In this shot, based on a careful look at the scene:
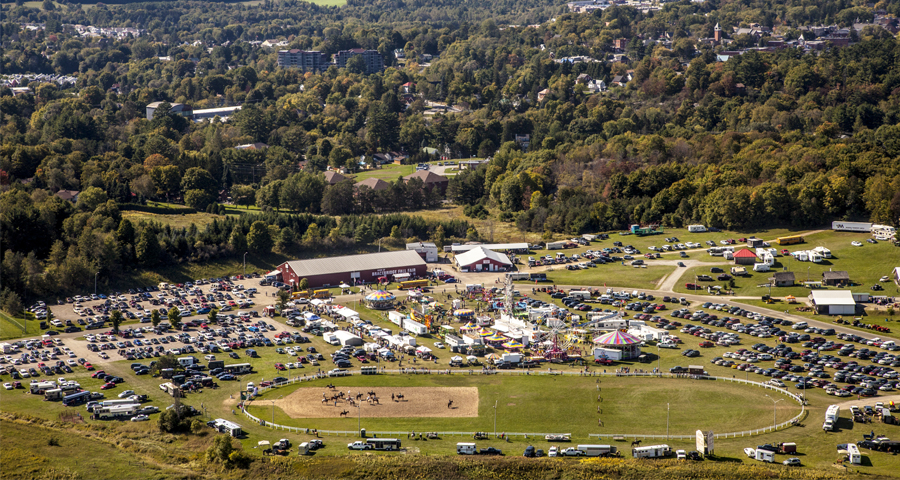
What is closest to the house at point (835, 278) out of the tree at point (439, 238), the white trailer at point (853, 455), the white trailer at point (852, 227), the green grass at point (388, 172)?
the white trailer at point (852, 227)

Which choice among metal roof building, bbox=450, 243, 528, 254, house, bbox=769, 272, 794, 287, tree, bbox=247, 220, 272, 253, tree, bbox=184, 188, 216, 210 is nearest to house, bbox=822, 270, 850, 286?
house, bbox=769, 272, 794, 287

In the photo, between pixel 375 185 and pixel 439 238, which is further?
pixel 375 185

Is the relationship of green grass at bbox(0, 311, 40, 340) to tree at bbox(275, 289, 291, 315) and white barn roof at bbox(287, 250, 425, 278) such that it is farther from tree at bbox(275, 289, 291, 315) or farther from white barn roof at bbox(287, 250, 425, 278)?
white barn roof at bbox(287, 250, 425, 278)

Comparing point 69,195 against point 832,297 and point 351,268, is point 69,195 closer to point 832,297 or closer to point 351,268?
point 351,268

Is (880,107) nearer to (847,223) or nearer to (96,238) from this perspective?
(847,223)

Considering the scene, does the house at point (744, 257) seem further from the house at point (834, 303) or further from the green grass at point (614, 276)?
the house at point (834, 303)

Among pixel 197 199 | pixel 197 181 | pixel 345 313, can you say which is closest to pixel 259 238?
pixel 197 199

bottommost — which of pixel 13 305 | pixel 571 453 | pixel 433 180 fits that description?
pixel 13 305
